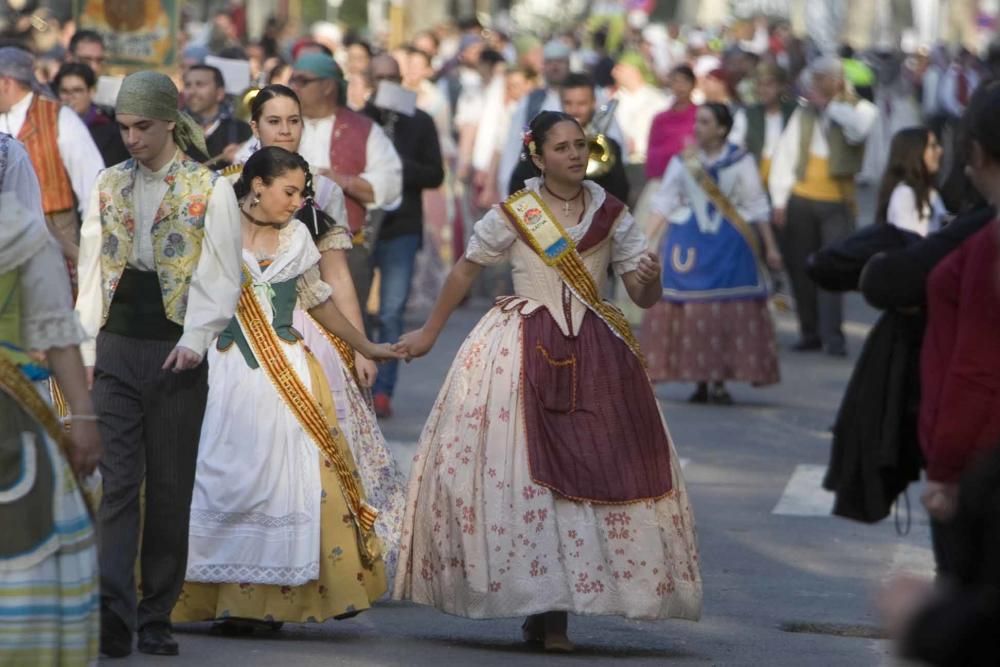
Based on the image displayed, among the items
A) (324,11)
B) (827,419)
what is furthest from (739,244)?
(324,11)

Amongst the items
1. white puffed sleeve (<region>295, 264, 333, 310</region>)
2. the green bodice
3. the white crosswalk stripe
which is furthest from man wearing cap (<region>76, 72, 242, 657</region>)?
the white crosswalk stripe

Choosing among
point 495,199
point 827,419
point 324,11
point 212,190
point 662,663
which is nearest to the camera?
point 212,190

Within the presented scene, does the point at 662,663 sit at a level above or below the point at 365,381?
below

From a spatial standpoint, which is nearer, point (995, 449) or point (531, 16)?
point (995, 449)

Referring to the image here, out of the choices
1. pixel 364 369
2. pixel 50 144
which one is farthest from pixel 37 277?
pixel 50 144

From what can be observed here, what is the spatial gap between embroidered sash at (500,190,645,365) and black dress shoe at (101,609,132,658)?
6.18 ft

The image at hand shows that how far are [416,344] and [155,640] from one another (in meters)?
1.52

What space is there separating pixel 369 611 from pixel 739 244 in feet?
22.0

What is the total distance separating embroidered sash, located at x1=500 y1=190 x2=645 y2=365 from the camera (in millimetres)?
8086

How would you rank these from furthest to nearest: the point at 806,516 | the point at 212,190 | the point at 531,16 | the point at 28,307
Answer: the point at 531,16 < the point at 806,516 < the point at 212,190 < the point at 28,307

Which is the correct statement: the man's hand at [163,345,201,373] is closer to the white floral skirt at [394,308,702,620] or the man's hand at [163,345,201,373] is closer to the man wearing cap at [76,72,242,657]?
the man wearing cap at [76,72,242,657]

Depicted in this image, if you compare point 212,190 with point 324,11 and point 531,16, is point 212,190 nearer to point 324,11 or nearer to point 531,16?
point 531,16

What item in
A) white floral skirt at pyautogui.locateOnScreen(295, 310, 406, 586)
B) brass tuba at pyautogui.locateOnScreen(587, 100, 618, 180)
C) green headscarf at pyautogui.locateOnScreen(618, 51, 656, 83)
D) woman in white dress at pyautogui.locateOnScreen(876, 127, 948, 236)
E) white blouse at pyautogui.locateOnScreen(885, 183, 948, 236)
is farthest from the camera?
green headscarf at pyautogui.locateOnScreen(618, 51, 656, 83)

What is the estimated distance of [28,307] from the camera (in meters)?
5.57
